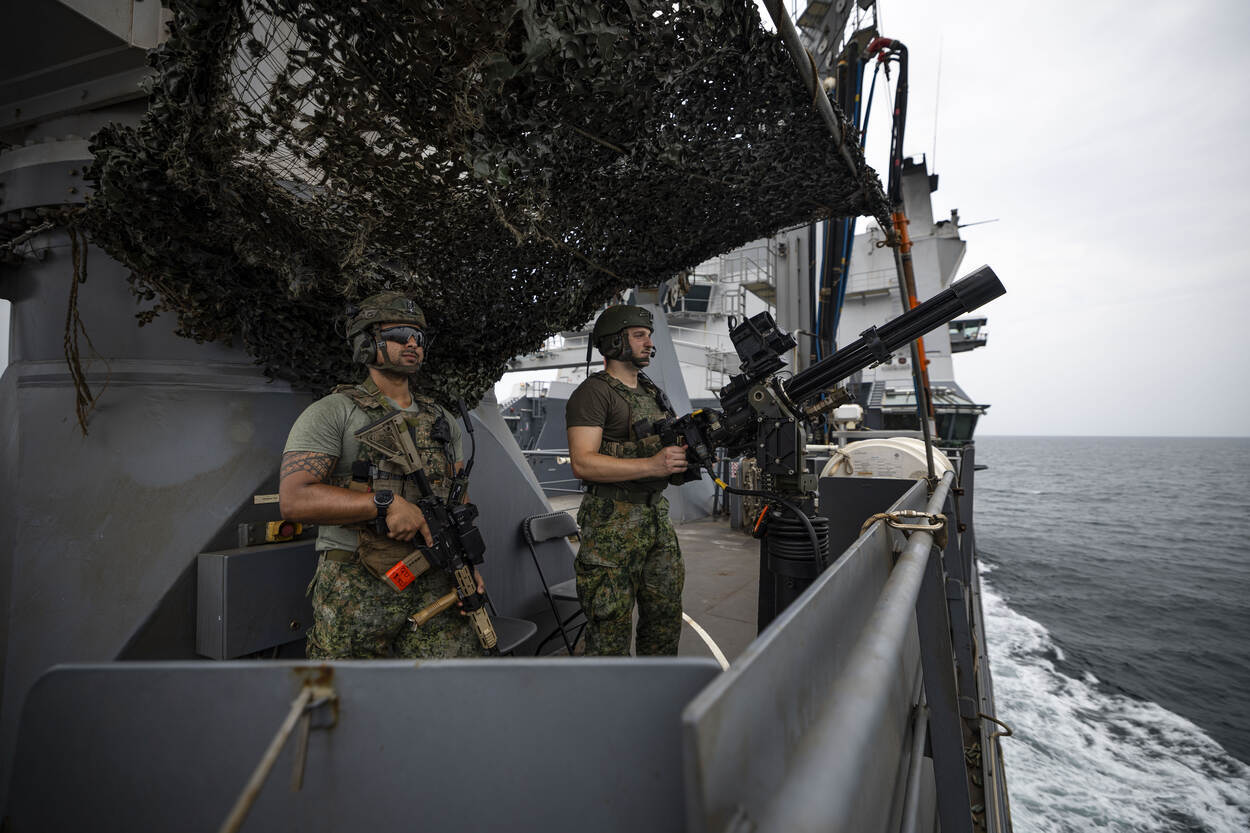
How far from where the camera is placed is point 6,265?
8.17 feet

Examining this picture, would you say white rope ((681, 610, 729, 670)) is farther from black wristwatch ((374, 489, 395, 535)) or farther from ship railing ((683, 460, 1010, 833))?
ship railing ((683, 460, 1010, 833))

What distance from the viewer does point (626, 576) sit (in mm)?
2588

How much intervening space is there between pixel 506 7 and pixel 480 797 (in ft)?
5.76

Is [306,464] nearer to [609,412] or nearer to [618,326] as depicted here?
[609,412]

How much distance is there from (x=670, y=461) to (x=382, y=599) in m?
1.27

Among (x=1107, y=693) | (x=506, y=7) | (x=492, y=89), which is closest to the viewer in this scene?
(x=506, y=7)

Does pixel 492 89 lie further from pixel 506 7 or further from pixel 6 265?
pixel 6 265

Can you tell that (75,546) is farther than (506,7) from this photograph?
Yes

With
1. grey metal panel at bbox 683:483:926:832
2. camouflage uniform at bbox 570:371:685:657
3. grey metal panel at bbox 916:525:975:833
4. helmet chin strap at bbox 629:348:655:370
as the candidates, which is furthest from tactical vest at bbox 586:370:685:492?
grey metal panel at bbox 683:483:926:832

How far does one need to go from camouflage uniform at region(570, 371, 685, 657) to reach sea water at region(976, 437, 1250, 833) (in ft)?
16.9

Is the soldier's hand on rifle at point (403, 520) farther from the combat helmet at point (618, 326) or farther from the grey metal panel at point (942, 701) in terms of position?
the grey metal panel at point (942, 701)

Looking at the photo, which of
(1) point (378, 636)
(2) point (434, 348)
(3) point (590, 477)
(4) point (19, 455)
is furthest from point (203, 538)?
(3) point (590, 477)

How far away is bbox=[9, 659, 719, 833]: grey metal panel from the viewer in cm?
58

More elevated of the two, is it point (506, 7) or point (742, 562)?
point (506, 7)
